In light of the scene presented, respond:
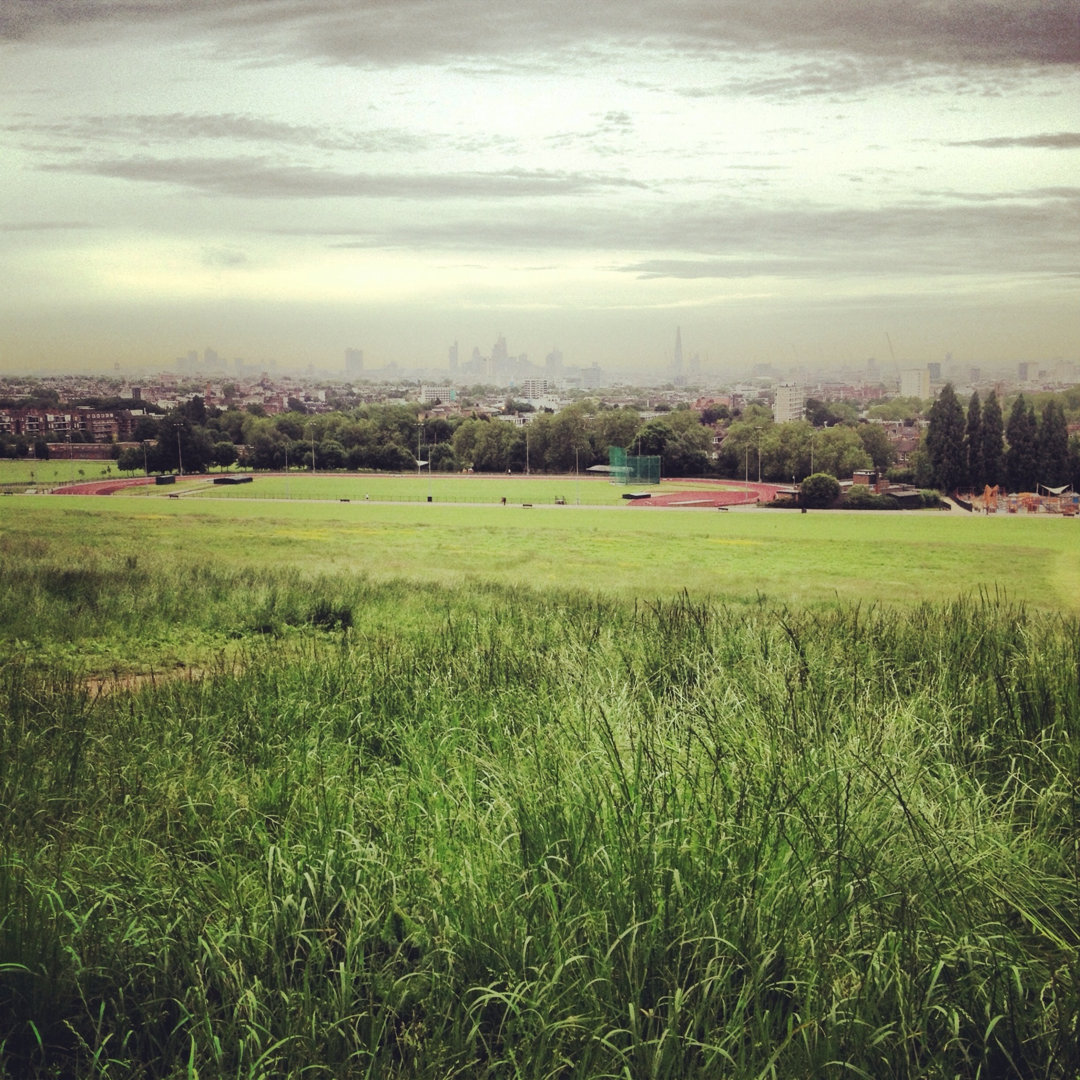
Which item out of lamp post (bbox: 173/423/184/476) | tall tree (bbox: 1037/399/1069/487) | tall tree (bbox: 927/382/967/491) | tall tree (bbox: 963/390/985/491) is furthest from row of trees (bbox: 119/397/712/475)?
tall tree (bbox: 1037/399/1069/487)

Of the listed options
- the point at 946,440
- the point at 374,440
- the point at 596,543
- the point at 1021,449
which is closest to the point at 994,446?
the point at 1021,449

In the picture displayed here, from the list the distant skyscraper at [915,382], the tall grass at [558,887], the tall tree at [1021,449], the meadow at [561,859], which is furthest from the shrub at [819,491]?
the tall grass at [558,887]

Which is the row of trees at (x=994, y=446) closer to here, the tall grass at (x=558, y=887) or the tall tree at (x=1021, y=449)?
the tall tree at (x=1021, y=449)

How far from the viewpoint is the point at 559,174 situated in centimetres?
885

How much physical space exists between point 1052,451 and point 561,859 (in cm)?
773

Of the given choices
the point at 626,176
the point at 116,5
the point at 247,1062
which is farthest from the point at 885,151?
the point at 247,1062

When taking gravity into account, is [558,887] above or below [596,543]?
below

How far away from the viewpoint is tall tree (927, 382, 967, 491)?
9000 mm

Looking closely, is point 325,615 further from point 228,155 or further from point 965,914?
point 965,914

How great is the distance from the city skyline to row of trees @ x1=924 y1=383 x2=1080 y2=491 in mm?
435

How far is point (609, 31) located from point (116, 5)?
3.77 metres

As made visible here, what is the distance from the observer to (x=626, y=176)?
8.84 m

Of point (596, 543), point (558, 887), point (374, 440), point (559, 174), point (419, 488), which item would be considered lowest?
point (558, 887)

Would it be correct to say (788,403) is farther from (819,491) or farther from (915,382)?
(915,382)
